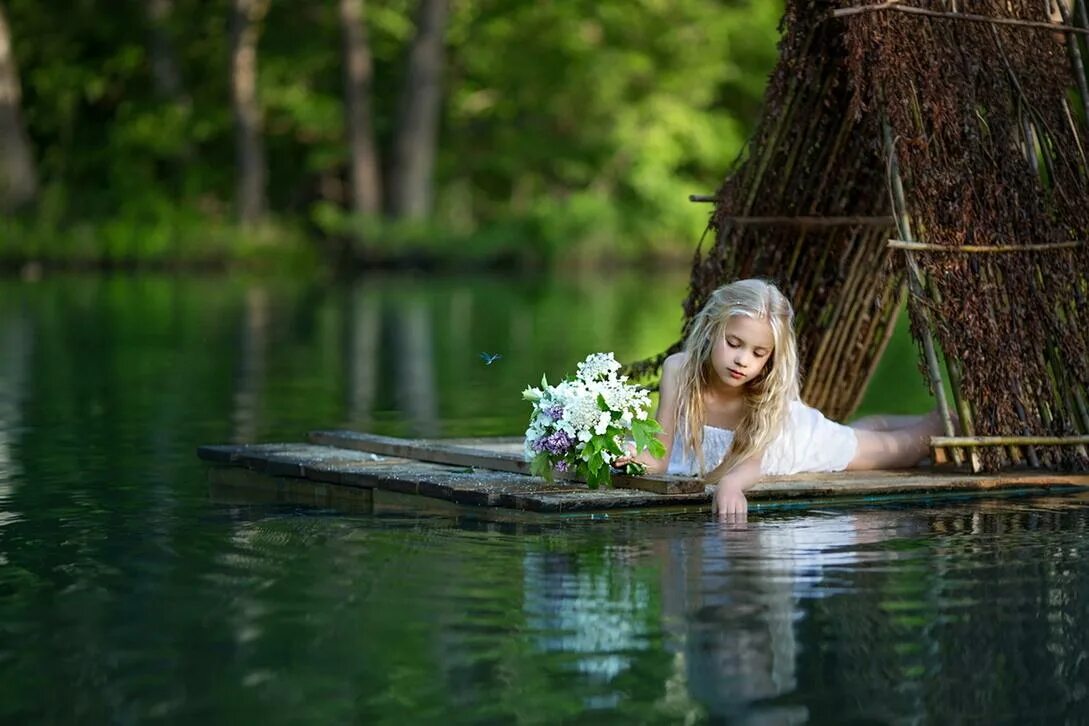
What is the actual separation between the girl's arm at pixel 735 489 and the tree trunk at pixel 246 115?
2980 centimetres

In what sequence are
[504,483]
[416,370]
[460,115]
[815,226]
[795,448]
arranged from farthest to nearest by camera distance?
[460,115], [416,370], [815,226], [795,448], [504,483]

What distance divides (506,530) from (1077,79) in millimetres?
3742

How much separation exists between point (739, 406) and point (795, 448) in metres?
0.45

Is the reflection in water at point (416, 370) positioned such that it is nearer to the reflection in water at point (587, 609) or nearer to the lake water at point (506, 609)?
the lake water at point (506, 609)

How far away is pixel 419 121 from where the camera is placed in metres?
36.2

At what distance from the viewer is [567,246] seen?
128 feet

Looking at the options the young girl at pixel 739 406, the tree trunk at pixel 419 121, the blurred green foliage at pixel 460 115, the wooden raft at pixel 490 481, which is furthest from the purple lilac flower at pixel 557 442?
the blurred green foliage at pixel 460 115

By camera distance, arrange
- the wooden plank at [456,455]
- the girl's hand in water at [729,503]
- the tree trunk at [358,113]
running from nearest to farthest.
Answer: the girl's hand in water at [729,503], the wooden plank at [456,455], the tree trunk at [358,113]

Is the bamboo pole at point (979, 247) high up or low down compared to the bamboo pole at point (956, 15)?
down

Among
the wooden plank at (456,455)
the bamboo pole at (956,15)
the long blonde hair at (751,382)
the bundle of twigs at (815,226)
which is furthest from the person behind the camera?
the bundle of twigs at (815,226)

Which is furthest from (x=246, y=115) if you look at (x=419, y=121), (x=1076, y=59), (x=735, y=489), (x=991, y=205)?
(x=735, y=489)

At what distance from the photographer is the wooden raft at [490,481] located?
8.10 meters

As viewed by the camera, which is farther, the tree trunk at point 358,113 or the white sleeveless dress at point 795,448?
the tree trunk at point 358,113

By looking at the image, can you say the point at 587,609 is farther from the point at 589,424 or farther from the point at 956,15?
the point at 956,15
